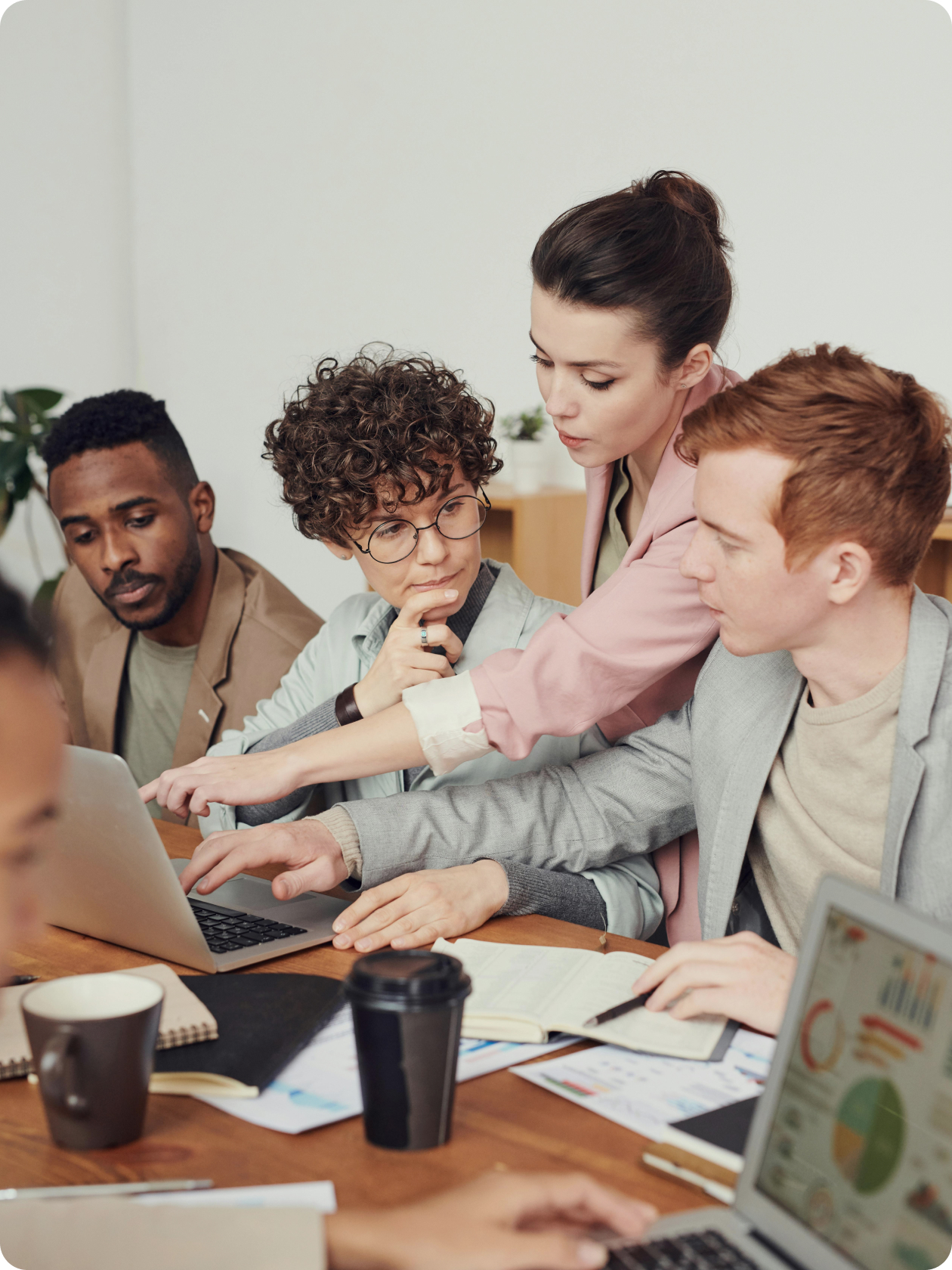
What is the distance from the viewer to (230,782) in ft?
5.07

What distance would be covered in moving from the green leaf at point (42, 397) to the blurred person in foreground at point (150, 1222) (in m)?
3.40

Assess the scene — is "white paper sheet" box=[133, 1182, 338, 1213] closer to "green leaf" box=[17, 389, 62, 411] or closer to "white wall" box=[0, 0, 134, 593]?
"green leaf" box=[17, 389, 62, 411]

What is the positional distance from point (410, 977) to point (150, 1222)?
0.73 feet

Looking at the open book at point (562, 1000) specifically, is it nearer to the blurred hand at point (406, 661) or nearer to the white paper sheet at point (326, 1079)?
the white paper sheet at point (326, 1079)

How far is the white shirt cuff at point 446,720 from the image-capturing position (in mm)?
1539

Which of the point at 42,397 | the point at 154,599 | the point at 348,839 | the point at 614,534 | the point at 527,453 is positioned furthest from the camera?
the point at 42,397

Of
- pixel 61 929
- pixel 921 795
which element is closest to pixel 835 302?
pixel 921 795

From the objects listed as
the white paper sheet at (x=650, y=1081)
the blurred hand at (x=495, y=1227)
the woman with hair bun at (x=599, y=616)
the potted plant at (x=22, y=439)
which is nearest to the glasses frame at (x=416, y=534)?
the woman with hair bun at (x=599, y=616)

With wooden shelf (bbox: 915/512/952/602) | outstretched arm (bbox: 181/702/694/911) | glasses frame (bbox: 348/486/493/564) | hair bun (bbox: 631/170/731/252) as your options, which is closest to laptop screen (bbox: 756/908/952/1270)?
outstretched arm (bbox: 181/702/694/911)

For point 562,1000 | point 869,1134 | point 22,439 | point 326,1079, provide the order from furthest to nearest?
point 22,439
point 562,1000
point 326,1079
point 869,1134

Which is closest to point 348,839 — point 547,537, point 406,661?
point 406,661

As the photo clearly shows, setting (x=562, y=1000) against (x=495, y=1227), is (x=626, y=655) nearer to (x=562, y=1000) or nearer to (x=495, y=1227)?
(x=562, y=1000)

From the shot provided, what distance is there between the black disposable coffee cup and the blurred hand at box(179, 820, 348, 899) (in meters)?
0.51

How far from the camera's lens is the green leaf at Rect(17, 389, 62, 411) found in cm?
386
